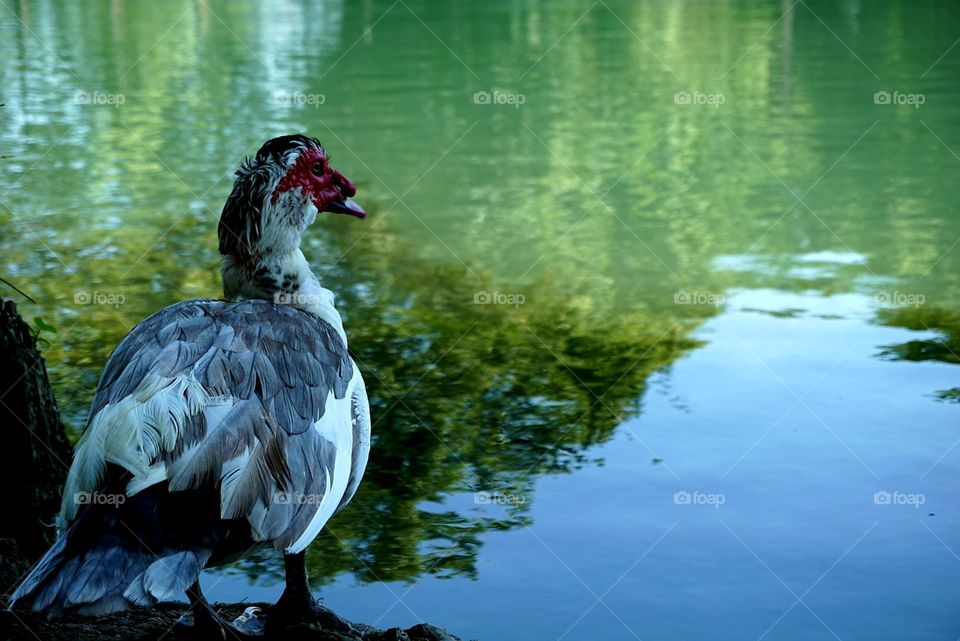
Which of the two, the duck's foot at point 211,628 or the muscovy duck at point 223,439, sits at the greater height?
the muscovy duck at point 223,439

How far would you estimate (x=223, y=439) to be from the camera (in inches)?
146

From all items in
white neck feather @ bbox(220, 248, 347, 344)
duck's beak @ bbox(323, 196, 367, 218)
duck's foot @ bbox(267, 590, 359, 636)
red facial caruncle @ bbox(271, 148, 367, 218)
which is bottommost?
duck's foot @ bbox(267, 590, 359, 636)

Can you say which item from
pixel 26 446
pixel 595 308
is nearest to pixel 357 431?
pixel 26 446

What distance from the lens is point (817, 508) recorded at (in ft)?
20.2

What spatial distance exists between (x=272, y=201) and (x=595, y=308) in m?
4.67

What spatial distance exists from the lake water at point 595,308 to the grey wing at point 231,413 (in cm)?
160

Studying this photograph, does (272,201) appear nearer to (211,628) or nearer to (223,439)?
(223,439)

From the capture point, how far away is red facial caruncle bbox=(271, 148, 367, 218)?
4.67 meters

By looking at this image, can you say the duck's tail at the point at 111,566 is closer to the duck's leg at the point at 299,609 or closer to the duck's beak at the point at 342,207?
the duck's leg at the point at 299,609

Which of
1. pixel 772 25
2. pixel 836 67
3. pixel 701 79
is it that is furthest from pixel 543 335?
pixel 772 25

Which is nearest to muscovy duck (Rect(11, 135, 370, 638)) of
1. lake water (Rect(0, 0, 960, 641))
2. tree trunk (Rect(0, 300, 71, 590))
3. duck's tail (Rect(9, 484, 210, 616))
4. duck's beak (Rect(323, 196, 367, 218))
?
duck's tail (Rect(9, 484, 210, 616))

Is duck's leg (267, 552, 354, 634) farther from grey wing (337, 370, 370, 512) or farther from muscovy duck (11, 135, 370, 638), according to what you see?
grey wing (337, 370, 370, 512)

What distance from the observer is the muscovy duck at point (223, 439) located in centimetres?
350

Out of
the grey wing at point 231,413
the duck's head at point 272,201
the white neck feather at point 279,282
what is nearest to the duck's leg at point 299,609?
the grey wing at point 231,413
